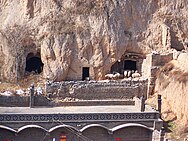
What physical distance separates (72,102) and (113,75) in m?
3.73

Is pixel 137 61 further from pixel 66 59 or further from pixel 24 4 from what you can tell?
pixel 24 4

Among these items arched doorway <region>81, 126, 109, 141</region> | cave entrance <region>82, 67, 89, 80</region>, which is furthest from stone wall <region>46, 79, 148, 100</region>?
arched doorway <region>81, 126, 109, 141</region>

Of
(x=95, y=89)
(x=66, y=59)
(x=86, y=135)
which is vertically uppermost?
(x=66, y=59)

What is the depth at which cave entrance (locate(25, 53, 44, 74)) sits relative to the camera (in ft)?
79.4

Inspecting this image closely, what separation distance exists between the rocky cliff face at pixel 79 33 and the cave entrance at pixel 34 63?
29.6 inches

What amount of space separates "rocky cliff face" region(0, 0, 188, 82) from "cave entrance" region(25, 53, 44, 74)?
75 cm

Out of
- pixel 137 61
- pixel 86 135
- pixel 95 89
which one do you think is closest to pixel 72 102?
pixel 95 89

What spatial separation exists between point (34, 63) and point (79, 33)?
12.9 ft

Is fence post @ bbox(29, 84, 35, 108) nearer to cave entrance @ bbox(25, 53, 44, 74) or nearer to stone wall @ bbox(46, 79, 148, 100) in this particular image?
stone wall @ bbox(46, 79, 148, 100)

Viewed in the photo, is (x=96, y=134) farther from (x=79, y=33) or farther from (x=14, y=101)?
(x=79, y=33)

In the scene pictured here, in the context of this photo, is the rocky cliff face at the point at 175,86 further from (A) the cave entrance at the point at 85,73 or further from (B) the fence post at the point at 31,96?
(B) the fence post at the point at 31,96

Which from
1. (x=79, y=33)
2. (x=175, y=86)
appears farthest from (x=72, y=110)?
(x=79, y=33)

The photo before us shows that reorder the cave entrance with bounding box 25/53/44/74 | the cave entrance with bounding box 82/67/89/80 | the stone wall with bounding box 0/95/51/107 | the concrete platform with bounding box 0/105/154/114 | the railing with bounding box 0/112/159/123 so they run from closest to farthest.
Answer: the railing with bounding box 0/112/159/123, the concrete platform with bounding box 0/105/154/114, the stone wall with bounding box 0/95/51/107, the cave entrance with bounding box 82/67/89/80, the cave entrance with bounding box 25/53/44/74

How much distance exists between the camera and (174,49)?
76.8 ft
